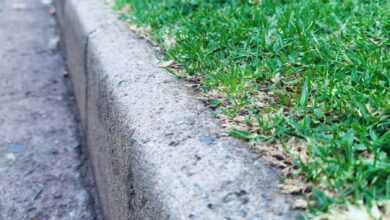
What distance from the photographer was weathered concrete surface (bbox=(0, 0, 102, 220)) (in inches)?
79.7

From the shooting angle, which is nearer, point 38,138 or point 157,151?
point 157,151

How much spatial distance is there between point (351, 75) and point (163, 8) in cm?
138

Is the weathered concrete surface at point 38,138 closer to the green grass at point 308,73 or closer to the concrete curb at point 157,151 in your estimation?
the concrete curb at point 157,151

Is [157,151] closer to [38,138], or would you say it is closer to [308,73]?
[308,73]

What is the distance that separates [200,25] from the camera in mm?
2209

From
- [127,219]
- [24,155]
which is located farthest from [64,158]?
[127,219]

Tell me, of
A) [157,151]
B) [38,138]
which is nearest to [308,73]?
[157,151]

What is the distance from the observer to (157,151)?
4.17 ft

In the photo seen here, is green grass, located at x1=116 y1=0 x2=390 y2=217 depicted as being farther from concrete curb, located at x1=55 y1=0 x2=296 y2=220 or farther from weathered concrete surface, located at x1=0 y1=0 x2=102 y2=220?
weathered concrete surface, located at x1=0 y1=0 x2=102 y2=220

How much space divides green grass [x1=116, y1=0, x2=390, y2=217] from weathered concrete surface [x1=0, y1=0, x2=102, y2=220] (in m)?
0.69

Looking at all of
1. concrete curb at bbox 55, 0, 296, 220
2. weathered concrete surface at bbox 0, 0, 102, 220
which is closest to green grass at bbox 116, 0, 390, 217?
concrete curb at bbox 55, 0, 296, 220

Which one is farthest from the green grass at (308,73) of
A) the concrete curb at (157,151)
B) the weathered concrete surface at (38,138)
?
the weathered concrete surface at (38,138)

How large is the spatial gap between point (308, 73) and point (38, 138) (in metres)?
1.49

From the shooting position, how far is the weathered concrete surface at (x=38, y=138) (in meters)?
2.03
